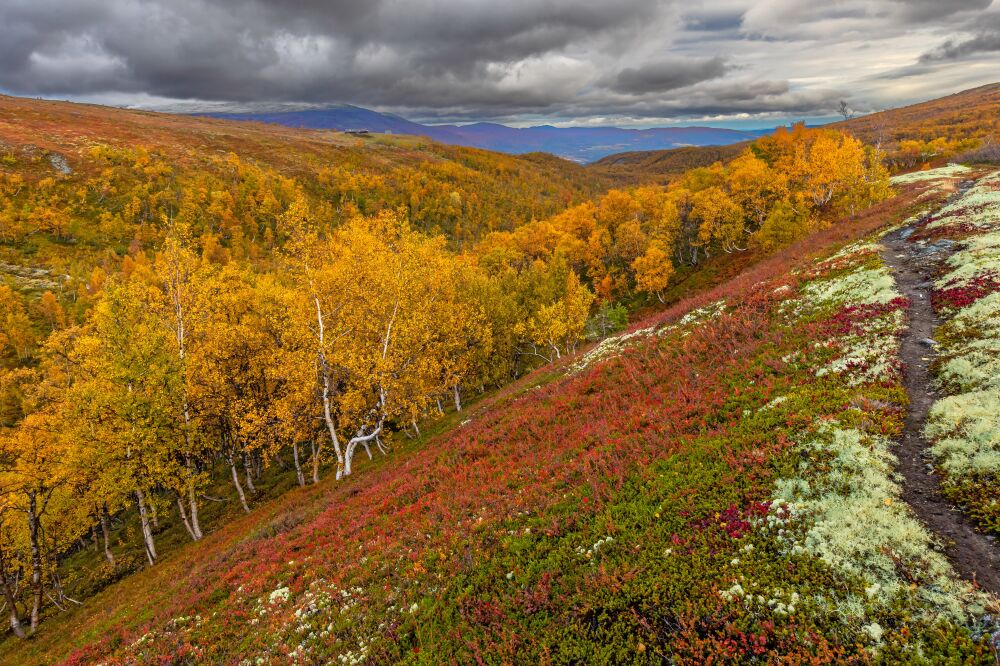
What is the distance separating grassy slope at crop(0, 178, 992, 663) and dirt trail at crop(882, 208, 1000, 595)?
63 centimetres

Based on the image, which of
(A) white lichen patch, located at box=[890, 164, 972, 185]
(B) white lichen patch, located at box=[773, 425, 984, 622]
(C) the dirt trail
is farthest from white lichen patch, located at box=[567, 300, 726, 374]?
(A) white lichen patch, located at box=[890, 164, 972, 185]

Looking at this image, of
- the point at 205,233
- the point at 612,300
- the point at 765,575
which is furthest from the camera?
the point at 205,233

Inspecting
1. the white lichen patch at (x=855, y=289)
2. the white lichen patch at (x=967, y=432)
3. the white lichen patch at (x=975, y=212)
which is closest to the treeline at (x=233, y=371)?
the white lichen patch at (x=855, y=289)

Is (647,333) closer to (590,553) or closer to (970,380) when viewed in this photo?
(970,380)

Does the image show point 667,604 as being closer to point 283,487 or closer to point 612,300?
point 283,487

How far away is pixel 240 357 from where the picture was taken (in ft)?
123

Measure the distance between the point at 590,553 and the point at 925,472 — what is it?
812cm

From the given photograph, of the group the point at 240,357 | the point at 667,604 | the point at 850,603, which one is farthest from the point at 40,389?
the point at 850,603

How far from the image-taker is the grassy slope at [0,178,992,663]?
825cm

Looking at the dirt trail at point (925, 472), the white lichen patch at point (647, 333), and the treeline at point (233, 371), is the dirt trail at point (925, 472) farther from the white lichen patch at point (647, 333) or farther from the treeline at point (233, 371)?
the treeline at point (233, 371)

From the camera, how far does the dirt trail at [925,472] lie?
7.71 meters

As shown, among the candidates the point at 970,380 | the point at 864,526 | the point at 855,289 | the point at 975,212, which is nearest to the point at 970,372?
the point at 970,380

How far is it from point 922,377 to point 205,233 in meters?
191

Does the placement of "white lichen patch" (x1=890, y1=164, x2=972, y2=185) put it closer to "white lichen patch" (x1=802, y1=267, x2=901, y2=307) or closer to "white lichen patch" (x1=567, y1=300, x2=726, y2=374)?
"white lichen patch" (x1=802, y1=267, x2=901, y2=307)
